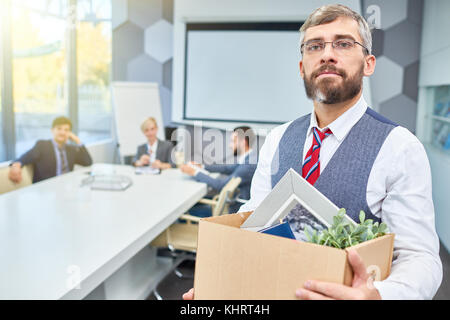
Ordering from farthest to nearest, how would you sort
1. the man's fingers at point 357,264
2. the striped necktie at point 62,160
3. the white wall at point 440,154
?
the striped necktie at point 62,160 → the white wall at point 440,154 → the man's fingers at point 357,264

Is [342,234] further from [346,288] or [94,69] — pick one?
[94,69]

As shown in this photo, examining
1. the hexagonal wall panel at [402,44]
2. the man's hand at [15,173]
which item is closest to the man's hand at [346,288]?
the man's hand at [15,173]

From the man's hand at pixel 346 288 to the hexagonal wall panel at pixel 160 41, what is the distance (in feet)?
17.2

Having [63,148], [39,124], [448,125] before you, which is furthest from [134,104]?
[448,125]

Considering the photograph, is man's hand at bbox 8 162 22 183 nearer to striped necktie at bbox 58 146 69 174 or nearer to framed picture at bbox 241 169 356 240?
striped necktie at bbox 58 146 69 174

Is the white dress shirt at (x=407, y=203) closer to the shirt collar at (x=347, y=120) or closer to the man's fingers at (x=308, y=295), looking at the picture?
the shirt collar at (x=347, y=120)

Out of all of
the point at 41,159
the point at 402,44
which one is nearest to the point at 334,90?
the point at 41,159

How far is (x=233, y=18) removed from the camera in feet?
14.7

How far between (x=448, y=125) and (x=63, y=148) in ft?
10.5

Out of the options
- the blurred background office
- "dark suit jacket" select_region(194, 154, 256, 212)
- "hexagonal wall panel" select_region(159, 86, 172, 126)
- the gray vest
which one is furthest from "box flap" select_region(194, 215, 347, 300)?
"hexagonal wall panel" select_region(159, 86, 172, 126)

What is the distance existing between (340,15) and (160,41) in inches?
200

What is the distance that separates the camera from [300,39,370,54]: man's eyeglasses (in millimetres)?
718

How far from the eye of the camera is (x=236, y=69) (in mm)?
4707

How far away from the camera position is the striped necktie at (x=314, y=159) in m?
0.79
